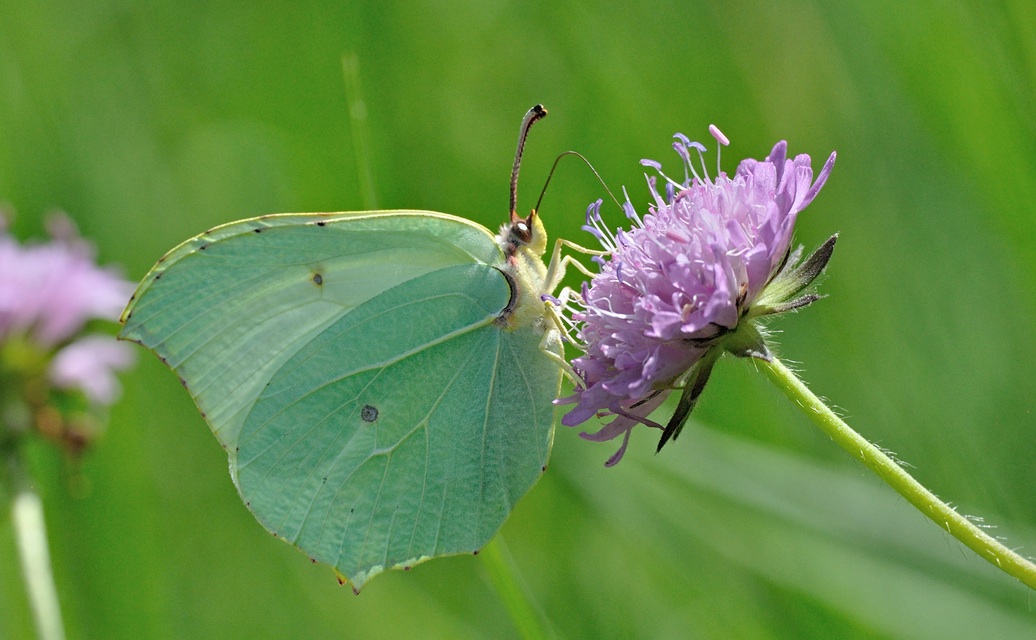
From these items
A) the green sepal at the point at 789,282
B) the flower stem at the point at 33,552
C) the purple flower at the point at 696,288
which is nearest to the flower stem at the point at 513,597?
the purple flower at the point at 696,288

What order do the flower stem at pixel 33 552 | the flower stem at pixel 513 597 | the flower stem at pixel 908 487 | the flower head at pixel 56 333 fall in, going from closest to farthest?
the flower stem at pixel 908 487 < the flower stem at pixel 513 597 < the flower stem at pixel 33 552 < the flower head at pixel 56 333

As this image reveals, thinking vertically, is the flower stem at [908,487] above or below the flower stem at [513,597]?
above

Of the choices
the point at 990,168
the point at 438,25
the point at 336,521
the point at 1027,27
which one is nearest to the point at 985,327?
the point at 990,168

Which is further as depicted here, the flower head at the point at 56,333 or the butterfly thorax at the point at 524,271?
the flower head at the point at 56,333

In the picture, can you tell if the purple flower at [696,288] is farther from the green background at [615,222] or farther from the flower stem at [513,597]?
the green background at [615,222]

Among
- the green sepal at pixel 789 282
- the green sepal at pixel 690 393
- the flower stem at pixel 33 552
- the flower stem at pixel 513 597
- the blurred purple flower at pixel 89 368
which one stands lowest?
the flower stem at pixel 513 597

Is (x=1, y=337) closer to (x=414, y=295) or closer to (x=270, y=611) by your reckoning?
(x=270, y=611)
